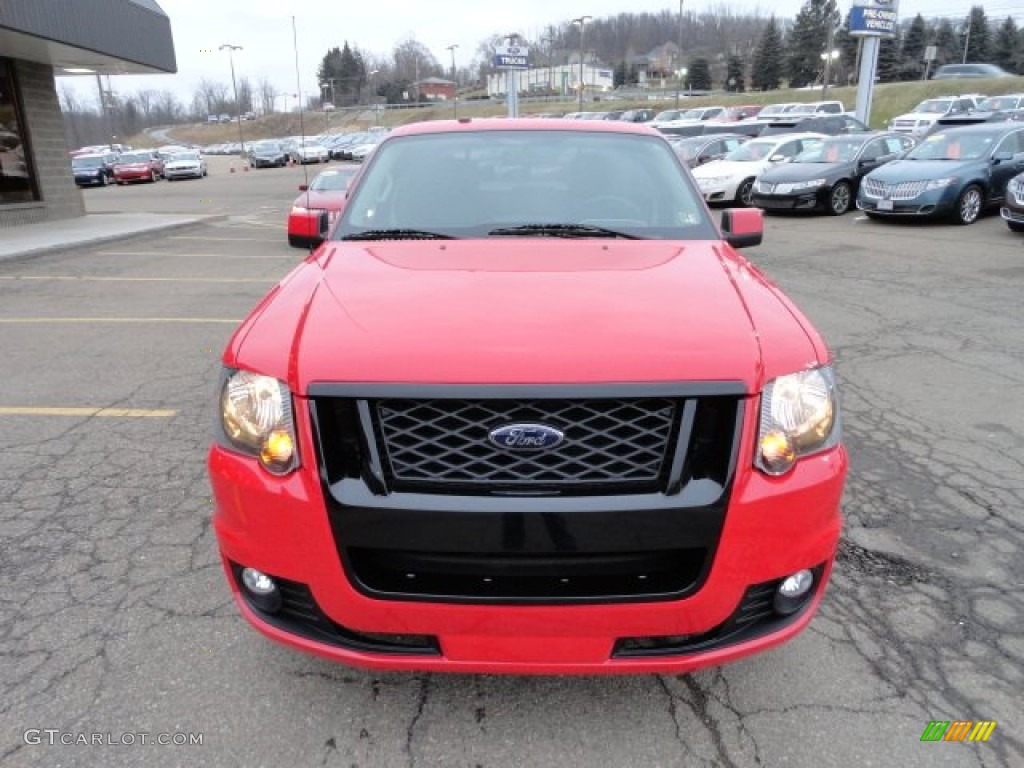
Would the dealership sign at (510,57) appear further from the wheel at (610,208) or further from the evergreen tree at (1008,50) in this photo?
the evergreen tree at (1008,50)

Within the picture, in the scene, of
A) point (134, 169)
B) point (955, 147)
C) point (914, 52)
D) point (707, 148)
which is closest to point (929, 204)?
point (955, 147)

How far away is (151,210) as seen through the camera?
864 inches

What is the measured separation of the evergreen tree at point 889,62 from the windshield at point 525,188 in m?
80.1

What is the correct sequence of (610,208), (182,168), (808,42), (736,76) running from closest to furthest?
1. (610,208)
2. (182,168)
3. (808,42)
4. (736,76)

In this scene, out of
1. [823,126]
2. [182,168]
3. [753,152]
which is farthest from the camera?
[182,168]

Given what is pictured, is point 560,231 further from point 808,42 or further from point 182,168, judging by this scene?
point 808,42

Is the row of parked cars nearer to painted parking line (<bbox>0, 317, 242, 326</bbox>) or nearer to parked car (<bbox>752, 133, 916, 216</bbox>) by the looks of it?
parked car (<bbox>752, 133, 916, 216</bbox>)

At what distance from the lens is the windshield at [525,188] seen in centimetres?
327

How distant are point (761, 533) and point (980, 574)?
167cm

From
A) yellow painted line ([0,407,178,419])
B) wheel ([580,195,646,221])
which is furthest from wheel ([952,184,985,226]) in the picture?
yellow painted line ([0,407,178,419])

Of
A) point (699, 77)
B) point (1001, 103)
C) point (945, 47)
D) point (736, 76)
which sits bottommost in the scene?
point (1001, 103)

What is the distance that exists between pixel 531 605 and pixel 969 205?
14.3 metres

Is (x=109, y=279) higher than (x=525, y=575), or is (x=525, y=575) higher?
(x=525, y=575)

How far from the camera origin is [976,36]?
7194 cm
